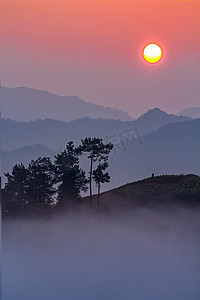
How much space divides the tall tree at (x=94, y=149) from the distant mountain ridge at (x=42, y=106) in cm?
27

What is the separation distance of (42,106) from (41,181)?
81 centimetres

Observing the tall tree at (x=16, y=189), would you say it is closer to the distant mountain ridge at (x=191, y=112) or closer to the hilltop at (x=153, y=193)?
the hilltop at (x=153, y=193)

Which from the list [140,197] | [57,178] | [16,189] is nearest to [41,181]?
[57,178]

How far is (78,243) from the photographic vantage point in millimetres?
4918

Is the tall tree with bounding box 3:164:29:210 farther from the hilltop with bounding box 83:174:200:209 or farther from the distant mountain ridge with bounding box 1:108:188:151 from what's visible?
the hilltop with bounding box 83:174:200:209

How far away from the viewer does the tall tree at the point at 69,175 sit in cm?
498

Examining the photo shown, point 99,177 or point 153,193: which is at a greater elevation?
point 99,177

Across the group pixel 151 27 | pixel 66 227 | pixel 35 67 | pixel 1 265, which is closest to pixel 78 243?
pixel 66 227

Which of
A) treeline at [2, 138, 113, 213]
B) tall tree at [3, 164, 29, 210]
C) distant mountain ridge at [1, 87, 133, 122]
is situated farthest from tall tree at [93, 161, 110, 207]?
tall tree at [3, 164, 29, 210]

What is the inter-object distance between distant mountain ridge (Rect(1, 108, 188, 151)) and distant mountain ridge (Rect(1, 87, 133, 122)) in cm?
6

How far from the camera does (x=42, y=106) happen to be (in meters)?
4.98

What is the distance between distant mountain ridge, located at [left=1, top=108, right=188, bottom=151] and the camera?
4.96 m

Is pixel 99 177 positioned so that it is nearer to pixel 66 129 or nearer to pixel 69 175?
pixel 69 175

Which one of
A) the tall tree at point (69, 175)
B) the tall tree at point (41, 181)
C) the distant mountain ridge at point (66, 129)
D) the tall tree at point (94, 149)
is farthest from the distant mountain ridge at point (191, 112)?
the tall tree at point (41, 181)
